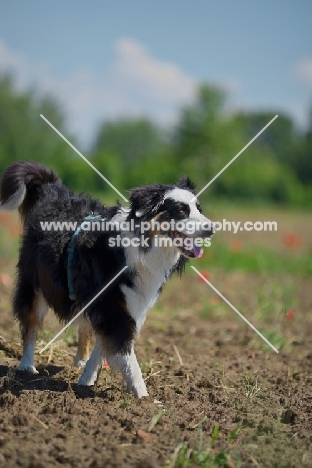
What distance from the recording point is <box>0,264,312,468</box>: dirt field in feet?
10.7

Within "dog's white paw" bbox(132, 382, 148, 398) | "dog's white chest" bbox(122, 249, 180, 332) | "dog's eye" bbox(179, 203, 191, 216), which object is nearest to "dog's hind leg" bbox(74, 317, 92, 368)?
"dog's white chest" bbox(122, 249, 180, 332)

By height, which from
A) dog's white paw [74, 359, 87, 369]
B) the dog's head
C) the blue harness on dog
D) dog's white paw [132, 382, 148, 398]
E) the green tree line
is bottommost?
dog's white paw [74, 359, 87, 369]

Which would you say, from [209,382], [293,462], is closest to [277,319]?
[209,382]

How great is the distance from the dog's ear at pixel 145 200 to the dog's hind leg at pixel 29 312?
4.18 ft

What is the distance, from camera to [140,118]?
88062 millimetres

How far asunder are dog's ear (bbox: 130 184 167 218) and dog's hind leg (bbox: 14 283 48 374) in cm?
127

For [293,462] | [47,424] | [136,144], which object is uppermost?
[136,144]

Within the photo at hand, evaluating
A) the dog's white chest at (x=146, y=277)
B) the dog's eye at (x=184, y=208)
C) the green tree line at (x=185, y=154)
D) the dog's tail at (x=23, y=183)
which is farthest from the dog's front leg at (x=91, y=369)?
the green tree line at (x=185, y=154)

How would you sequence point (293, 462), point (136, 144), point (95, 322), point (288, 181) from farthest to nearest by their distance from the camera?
point (136, 144), point (288, 181), point (95, 322), point (293, 462)

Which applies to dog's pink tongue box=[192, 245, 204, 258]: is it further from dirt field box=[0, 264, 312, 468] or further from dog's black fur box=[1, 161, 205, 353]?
dirt field box=[0, 264, 312, 468]

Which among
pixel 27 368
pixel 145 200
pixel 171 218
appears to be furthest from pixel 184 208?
pixel 27 368

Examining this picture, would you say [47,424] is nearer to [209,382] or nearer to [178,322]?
[209,382]

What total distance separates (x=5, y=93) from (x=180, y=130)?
14392 mm

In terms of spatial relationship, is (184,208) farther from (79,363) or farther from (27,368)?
(27,368)
